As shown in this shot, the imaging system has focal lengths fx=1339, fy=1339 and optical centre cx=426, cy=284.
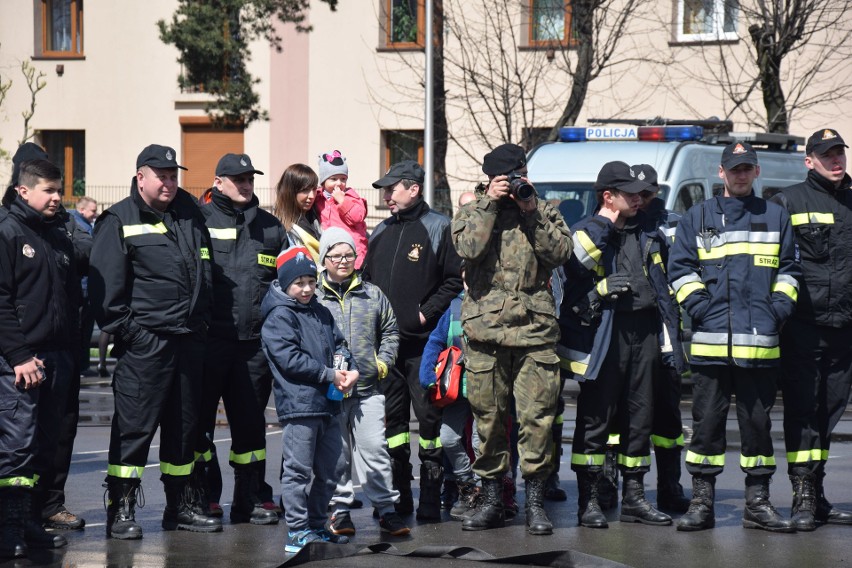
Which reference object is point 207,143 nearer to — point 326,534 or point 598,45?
point 598,45

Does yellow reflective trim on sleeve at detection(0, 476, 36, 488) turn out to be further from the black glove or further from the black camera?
the black glove

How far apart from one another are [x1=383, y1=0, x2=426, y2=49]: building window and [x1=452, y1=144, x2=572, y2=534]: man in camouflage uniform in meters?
19.6

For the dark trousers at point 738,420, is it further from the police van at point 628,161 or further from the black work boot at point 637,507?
the police van at point 628,161

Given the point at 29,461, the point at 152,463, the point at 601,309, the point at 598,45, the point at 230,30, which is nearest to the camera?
the point at 29,461

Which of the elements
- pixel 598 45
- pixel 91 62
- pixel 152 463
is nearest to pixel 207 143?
pixel 91 62

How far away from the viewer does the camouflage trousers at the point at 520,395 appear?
7.64 meters

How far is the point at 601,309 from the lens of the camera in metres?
7.86

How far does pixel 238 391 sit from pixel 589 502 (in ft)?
7.24

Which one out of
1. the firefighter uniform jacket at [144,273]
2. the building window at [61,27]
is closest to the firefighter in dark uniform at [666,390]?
the firefighter uniform jacket at [144,273]

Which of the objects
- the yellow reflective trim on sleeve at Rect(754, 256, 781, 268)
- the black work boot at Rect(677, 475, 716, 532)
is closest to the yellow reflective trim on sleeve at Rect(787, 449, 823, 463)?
the black work boot at Rect(677, 475, 716, 532)

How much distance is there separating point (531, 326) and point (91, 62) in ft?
90.1

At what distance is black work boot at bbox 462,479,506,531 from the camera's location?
25.6 feet

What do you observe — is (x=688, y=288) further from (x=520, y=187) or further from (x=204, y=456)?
(x=204, y=456)

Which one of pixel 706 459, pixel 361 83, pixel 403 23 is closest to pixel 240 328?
pixel 706 459
